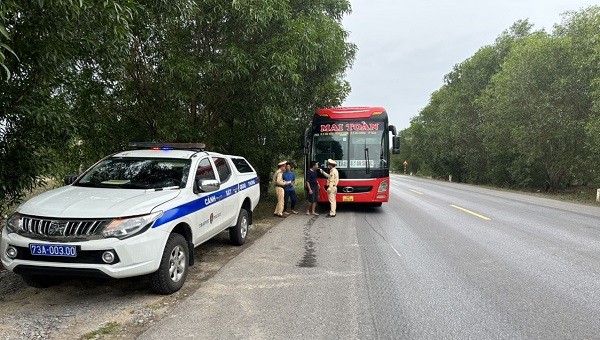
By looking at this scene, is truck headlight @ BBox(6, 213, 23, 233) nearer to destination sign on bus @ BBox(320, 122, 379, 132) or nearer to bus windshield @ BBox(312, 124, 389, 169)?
bus windshield @ BBox(312, 124, 389, 169)

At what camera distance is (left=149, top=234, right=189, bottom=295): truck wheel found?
454 centimetres

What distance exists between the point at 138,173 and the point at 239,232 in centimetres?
242

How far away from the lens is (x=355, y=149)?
12.5m

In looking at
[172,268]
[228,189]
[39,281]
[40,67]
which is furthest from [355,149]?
[39,281]

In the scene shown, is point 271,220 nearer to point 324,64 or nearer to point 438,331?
point 324,64

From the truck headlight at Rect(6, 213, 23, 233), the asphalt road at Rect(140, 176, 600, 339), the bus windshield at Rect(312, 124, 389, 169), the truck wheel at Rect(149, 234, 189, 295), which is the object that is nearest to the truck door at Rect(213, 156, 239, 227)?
the asphalt road at Rect(140, 176, 600, 339)

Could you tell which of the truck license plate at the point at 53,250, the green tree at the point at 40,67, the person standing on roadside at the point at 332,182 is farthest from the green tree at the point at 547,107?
the truck license plate at the point at 53,250

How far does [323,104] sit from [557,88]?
15.9 meters

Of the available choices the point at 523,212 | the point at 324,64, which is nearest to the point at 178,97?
the point at 324,64

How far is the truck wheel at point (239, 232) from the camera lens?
740 cm

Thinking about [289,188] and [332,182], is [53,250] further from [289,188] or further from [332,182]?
[289,188]

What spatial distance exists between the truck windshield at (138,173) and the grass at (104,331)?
1.92 m

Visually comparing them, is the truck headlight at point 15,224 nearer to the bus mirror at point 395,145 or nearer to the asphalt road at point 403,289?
the asphalt road at point 403,289

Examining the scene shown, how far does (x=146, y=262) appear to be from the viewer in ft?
14.0
